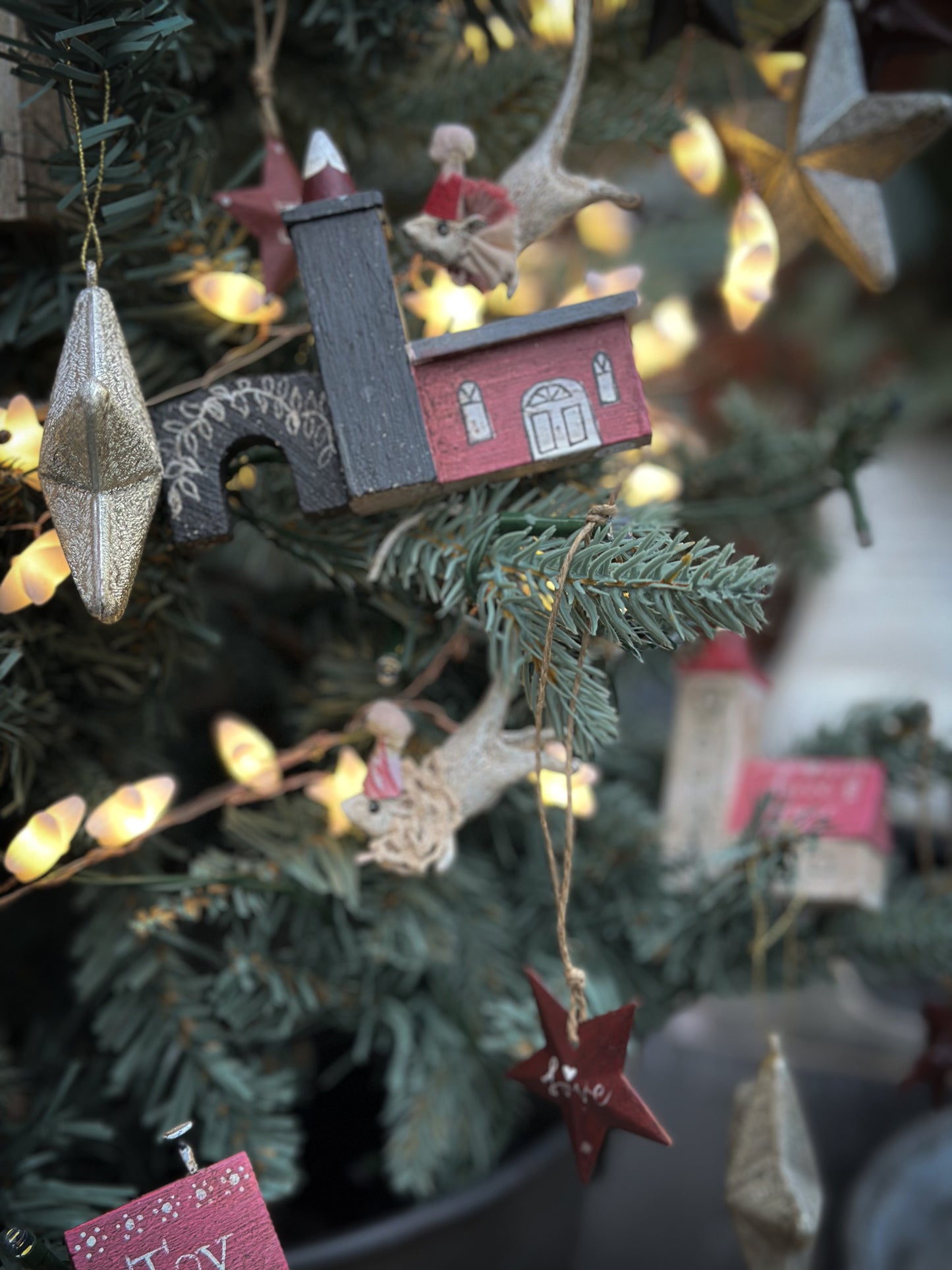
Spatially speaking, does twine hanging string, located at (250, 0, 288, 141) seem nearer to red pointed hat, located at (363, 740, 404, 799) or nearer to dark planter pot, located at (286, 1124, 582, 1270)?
red pointed hat, located at (363, 740, 404, 799)

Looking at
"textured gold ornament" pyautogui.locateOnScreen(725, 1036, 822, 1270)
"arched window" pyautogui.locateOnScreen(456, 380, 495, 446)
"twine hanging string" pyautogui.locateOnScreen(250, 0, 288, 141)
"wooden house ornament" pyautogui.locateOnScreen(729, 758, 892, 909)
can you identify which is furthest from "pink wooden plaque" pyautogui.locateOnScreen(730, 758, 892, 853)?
"twine hanging string" pyautogui.locateOnScreen(250, 0, 288, 141)

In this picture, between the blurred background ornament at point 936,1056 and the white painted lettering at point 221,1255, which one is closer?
the white painted lettering at point 221,1255

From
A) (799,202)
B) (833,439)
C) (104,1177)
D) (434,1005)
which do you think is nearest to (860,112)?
(799,202)

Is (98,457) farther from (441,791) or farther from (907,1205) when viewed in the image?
(907,1205)

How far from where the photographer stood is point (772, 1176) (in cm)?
34

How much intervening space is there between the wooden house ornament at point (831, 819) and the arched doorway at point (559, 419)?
187mm

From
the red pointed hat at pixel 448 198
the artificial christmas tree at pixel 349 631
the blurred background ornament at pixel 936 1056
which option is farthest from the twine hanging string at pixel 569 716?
the blurred background ornament at pixel 936 1056

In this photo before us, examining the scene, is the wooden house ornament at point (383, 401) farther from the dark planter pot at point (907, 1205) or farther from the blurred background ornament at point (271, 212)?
the dark planter pot at point (907, 1205)

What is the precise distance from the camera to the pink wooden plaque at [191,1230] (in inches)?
10.1

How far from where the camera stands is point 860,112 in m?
0.38

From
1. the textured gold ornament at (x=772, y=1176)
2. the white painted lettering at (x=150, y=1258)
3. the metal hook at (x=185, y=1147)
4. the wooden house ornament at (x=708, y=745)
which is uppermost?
the wooden house ornament at (x=708, y=745)

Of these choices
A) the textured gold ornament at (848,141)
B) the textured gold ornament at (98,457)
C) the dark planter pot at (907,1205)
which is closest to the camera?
the textured gold ornament at (98,457)

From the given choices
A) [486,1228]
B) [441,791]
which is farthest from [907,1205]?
A: [441,791]

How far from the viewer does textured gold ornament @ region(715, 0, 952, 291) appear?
0.37m
